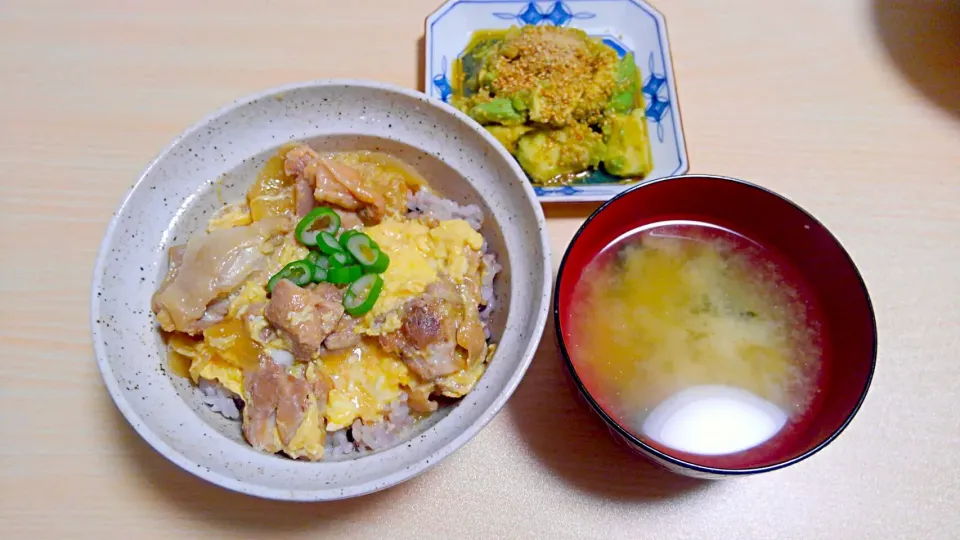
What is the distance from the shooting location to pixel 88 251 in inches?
73.1

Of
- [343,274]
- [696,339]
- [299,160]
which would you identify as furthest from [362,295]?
[696,339]

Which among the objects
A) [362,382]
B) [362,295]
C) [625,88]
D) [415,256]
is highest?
[625,88]

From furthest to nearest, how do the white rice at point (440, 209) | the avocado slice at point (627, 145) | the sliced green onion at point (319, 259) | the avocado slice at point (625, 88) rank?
the avocado slice at point (625, 88)
the avocado slice at point (627, 145)
the white rice at point (440, 209)
the sliced green onion at point (319, 259)

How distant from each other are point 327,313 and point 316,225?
11.1 inches

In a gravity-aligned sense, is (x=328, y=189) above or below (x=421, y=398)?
above

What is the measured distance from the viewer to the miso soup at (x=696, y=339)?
1.45 metres

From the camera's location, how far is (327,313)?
140 centimetres

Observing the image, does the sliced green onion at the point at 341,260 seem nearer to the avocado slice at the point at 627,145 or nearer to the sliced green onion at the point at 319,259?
the sliced green onion at the point at 319,259

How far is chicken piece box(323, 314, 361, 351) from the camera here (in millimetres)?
1412

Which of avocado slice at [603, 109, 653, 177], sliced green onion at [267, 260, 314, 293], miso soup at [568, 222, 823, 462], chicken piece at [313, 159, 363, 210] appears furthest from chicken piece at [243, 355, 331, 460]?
avocado slice at [603, 109, 653, 177]

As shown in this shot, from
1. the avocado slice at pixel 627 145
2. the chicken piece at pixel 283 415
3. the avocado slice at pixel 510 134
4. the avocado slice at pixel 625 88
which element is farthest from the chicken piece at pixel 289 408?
the avocado slice at pixel 625 88

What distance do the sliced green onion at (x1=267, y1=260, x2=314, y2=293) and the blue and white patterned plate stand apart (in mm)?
817

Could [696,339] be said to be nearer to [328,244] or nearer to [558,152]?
[558,152]

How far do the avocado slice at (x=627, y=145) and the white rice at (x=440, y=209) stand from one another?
64 centimetres
